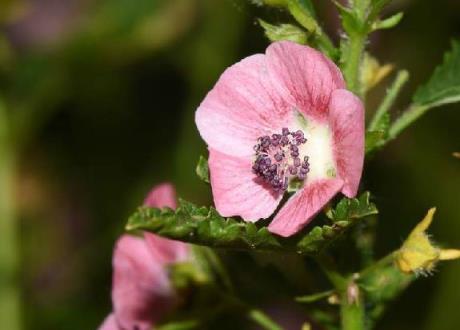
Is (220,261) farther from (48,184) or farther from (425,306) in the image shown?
(48,184)

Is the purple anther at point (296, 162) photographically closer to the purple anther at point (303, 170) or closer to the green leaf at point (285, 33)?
the purple anther at point (303, 170)

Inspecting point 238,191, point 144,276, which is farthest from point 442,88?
point 144,276

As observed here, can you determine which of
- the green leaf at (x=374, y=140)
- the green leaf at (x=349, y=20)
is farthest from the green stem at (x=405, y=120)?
the green leaf at (x=349, y=20)

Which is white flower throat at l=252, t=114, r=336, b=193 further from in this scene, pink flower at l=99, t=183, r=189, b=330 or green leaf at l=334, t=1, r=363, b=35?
pink flower at l=99, t=183, r=189, b=330

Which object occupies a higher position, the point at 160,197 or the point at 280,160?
the point at 280,160

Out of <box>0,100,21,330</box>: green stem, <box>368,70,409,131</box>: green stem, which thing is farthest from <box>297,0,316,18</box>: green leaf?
<box>0,100,21,330</box>: green stem

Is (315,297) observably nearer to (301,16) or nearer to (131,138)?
(301,16)

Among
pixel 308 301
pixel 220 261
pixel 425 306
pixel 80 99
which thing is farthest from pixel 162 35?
pixel 308 301
